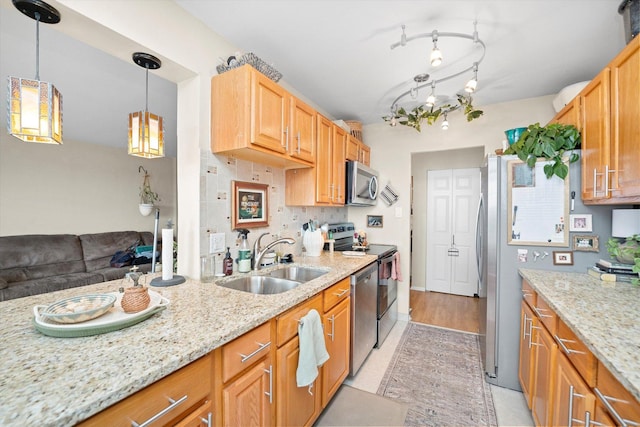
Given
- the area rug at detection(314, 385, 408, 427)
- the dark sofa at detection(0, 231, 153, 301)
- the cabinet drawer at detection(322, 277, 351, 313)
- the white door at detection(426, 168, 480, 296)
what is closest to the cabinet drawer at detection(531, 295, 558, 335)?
the area rug at detection(314, 385, 408, 427)

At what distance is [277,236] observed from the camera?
92.8 inches

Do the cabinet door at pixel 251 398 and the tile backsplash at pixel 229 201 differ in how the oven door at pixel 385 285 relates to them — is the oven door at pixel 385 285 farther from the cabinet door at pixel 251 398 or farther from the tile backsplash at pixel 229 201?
the cabinet door at pixel 251 398

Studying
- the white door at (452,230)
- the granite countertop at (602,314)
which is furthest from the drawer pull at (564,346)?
the white door at (452,230)

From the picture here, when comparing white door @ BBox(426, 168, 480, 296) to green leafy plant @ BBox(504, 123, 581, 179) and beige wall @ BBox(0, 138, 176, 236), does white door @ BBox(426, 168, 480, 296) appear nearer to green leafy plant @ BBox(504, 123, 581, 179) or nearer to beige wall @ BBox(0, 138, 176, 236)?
green leafy plant @ BBox(504, 123, 581, 179)

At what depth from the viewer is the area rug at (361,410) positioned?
1.65 m

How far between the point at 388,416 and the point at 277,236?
1.54 metres

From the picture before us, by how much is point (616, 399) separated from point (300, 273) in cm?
164

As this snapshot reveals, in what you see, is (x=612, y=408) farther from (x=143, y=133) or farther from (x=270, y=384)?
(x=143, y=133)

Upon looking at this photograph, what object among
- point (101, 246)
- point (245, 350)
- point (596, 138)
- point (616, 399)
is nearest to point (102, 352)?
point (245, 350)

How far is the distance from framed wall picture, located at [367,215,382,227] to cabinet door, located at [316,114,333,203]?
3.82 feet

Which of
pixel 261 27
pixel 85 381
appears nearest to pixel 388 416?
pixel 85 381

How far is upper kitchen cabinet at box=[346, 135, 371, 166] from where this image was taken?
2.90 metres

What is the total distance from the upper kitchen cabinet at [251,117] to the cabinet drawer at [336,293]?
98 centimetres

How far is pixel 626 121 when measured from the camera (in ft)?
4.18
